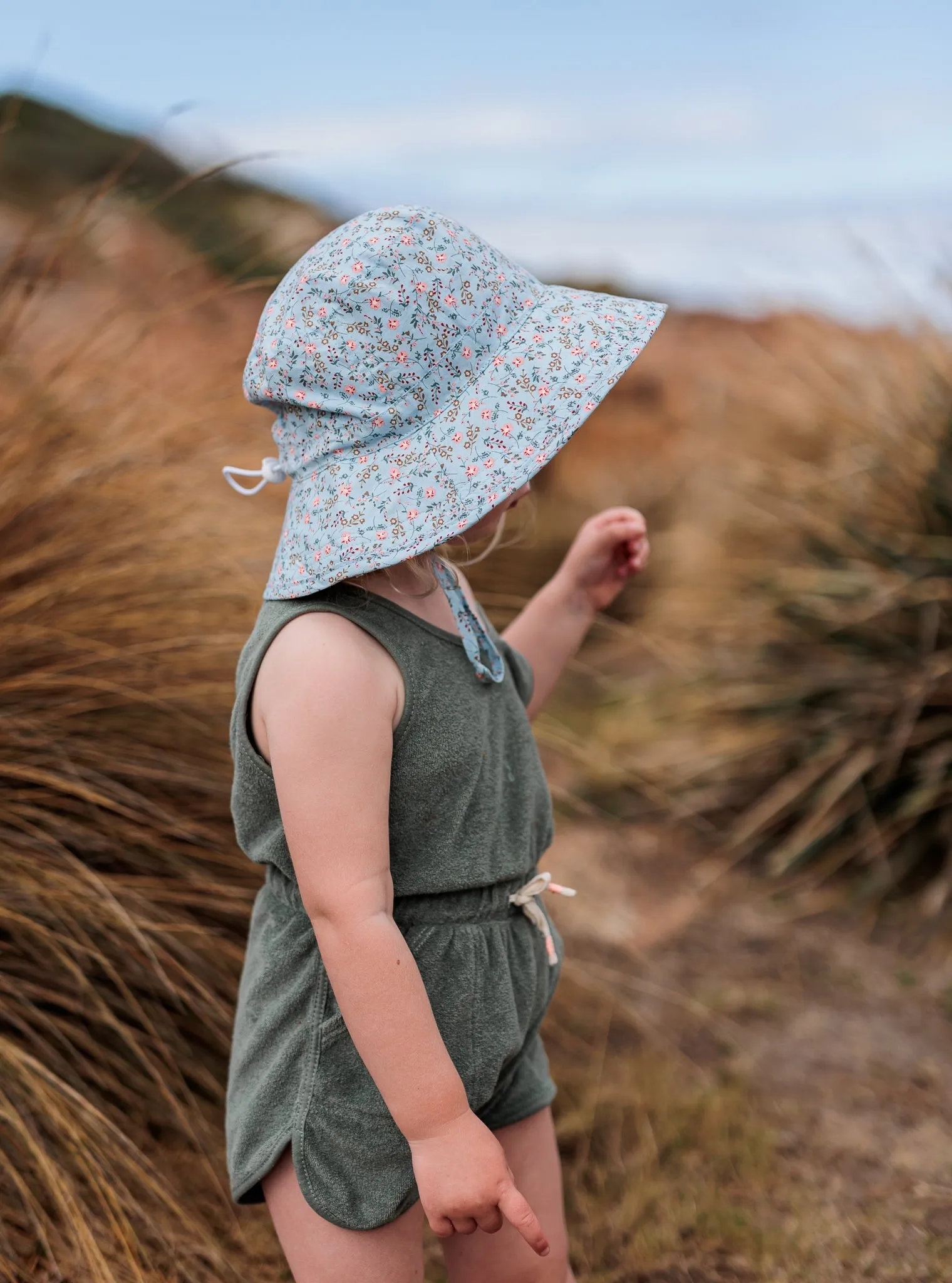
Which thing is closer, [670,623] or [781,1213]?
[781,1213]

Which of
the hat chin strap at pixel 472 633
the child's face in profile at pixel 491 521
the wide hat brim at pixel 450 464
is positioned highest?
the wide hat brim at pixel 450 464

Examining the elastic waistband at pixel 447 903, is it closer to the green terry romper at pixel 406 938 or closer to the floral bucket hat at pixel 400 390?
the green terry romper at pixel 406 938

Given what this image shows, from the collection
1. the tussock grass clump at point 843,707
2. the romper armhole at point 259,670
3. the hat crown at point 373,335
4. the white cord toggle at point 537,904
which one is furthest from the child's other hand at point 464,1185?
the tussock grass clump at point 843,707

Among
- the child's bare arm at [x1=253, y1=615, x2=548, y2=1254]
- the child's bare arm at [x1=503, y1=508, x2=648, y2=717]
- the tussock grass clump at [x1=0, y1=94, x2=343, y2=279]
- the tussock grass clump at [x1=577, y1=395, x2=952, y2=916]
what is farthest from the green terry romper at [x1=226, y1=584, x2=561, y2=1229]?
the tussock grass clump at [x1=577, y1=395, x2=952, y2=916]

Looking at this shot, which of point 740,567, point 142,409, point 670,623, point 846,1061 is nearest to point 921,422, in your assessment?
point 740,567

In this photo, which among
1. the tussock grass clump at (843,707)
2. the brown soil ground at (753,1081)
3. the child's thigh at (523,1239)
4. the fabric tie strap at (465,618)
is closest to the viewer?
the fabric tie strap at (465,618)

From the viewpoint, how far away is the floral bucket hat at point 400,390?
4.40ft

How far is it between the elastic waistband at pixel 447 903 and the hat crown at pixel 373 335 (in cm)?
53

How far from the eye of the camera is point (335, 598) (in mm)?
1399

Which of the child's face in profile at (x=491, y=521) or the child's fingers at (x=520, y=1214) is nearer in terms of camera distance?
the child's fingers at (x=520, y=1214)

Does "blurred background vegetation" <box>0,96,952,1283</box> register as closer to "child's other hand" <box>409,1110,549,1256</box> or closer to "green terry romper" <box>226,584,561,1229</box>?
"green terry romper" <box>226,584,561,1229</box>

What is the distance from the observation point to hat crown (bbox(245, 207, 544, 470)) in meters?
1.36

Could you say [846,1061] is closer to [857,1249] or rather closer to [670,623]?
[857,1249]

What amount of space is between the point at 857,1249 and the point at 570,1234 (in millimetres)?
485
